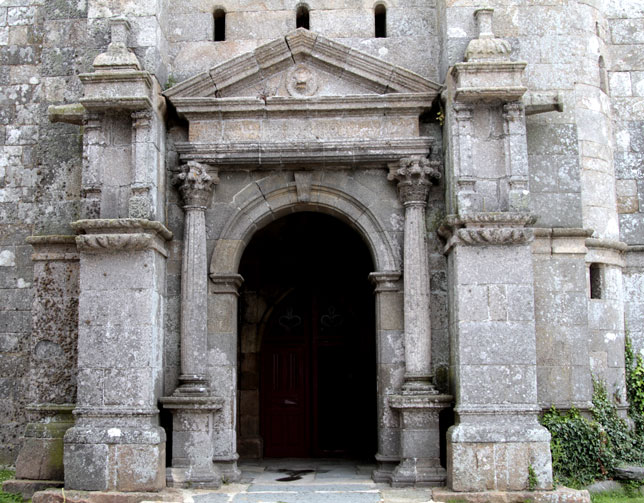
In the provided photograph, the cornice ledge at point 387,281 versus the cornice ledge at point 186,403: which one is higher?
the cornice ledge at point 387,281

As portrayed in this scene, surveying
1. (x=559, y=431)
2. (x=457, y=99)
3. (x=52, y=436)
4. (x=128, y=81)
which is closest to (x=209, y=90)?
(x=128, y=81)

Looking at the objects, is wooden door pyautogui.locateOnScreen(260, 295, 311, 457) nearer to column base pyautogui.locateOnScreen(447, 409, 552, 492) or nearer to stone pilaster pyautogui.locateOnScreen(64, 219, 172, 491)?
stone pilaster pyautogui.locateOnScreen(64, 219, 172, 491)

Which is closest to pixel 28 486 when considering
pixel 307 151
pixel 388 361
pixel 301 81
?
pixel 388 361

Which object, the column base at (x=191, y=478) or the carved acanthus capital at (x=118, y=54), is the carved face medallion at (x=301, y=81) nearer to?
the carved acanthus capital at (x=118, y=54)

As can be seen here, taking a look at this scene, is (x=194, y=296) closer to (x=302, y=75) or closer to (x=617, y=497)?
(x=302, y=75)

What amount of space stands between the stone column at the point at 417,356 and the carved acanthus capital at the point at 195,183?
1.95m

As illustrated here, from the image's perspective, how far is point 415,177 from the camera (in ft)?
27.1

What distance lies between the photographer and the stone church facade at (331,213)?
7.64 metres

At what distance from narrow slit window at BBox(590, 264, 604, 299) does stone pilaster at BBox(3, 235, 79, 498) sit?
566cm

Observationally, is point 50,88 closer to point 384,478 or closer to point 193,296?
point 193,296

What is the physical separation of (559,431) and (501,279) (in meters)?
1.62

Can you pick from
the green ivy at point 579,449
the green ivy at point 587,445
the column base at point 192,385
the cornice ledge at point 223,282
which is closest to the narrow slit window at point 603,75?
the green ivy at point 587,445

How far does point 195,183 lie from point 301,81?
157cm

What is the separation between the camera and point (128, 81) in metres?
8.02
